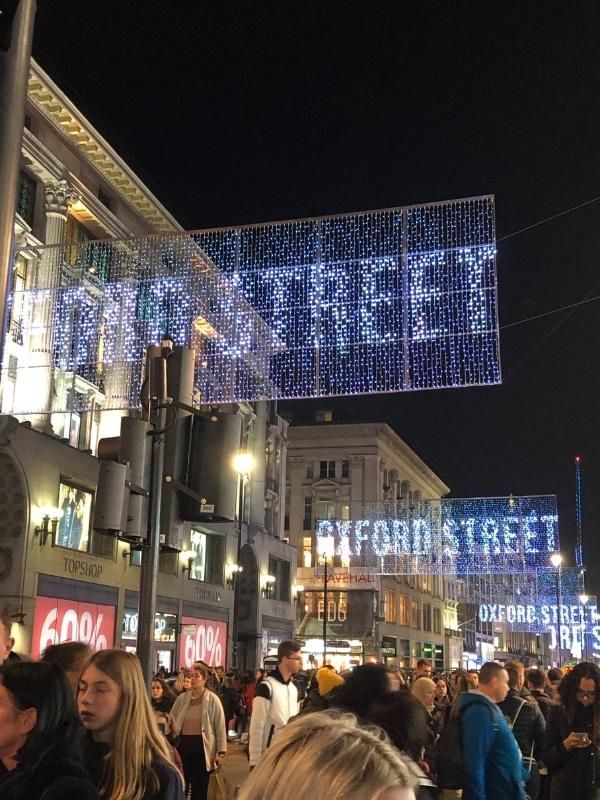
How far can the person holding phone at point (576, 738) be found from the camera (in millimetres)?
7230

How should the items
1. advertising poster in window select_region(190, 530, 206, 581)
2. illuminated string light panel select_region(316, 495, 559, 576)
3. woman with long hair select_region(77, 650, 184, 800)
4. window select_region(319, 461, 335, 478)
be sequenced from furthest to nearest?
window select_region(319, 461, 335, 478)
illuminated string light panel select_region(316, 495, 559, 576)
advertising poster in window select_region(190, 530, 206, 581)
woman with long hair select_region(77, 650, 184, 800)

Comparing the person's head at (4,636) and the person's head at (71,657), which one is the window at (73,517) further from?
the person's head at (71,657)

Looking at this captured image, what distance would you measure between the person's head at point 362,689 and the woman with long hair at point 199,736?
671cm

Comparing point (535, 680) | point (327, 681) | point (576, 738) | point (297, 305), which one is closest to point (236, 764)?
point (535, 680)

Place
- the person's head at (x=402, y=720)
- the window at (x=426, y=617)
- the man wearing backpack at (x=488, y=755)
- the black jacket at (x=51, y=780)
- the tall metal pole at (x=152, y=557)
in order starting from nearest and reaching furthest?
the black jacket at (x=51, y=780), the person's head at (x=402, y=720), the man wearing backpack at (x=488, y=755), the tall metal pole at (x=152, y=557), the window at (x=426, y=617)

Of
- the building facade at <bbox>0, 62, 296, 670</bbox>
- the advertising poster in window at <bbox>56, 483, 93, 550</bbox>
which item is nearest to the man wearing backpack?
the building facade at <bbox>0, 62, 296, 670</bbox>

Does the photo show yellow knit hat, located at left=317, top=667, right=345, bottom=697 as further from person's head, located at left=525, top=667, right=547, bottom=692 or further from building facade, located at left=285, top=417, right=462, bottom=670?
building facade, located at left=285, top=417, right=462, bottom=670

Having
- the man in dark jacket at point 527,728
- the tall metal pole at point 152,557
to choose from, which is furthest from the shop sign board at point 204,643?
the tall metal pole at point 152,557

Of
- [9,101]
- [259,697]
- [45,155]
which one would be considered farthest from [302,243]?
[45,155]

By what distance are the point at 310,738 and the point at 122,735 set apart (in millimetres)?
2566

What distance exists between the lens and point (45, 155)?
29812 mm

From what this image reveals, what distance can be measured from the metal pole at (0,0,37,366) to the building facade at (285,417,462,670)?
60523 mm

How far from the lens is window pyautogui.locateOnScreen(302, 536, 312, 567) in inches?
2783

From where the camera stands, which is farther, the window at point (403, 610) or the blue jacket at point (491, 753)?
the window at point (403, 610)
